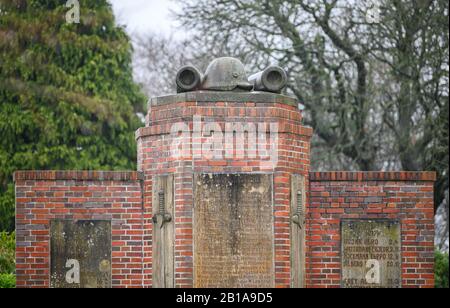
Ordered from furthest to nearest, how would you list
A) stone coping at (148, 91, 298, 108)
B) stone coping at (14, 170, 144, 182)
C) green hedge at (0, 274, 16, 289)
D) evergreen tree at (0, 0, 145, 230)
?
evergreen tree at (0, 0, 145, 230) → green hedge at (0, 274, 16, 289) → stone coping at (14, 170, 144, 182) → stone coping at (148, 91, 298, 108)

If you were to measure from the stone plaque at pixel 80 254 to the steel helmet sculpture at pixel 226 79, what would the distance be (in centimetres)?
203

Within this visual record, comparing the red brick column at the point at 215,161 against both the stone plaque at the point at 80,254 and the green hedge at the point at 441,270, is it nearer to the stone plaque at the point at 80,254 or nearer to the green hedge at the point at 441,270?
the stone plaque at the point at 80,254

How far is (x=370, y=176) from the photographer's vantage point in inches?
550

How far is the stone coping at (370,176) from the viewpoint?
13.9 metres

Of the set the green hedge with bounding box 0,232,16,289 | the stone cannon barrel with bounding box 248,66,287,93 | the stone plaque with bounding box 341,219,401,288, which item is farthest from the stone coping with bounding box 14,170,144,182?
the green hedge with bounding box 0,232,16,289

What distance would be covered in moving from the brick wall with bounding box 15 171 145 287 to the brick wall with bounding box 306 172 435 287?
86.9 inches

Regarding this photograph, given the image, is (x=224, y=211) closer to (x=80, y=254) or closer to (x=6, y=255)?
(x=80, y=254)

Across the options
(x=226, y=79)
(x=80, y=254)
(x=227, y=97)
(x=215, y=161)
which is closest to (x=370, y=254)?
(x=215, y=161)

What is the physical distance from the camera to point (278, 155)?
13.2 metres

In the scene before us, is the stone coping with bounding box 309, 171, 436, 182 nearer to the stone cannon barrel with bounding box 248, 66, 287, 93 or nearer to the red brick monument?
the red brick monument

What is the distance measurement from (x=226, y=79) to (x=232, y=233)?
1906 mm

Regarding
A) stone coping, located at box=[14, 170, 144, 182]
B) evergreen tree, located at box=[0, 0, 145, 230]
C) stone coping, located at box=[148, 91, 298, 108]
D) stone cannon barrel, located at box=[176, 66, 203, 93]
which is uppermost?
evergreen tree, located at box=[0, 0, 145, 230]

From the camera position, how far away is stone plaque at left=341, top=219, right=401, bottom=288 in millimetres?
13789

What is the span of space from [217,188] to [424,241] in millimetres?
2872
